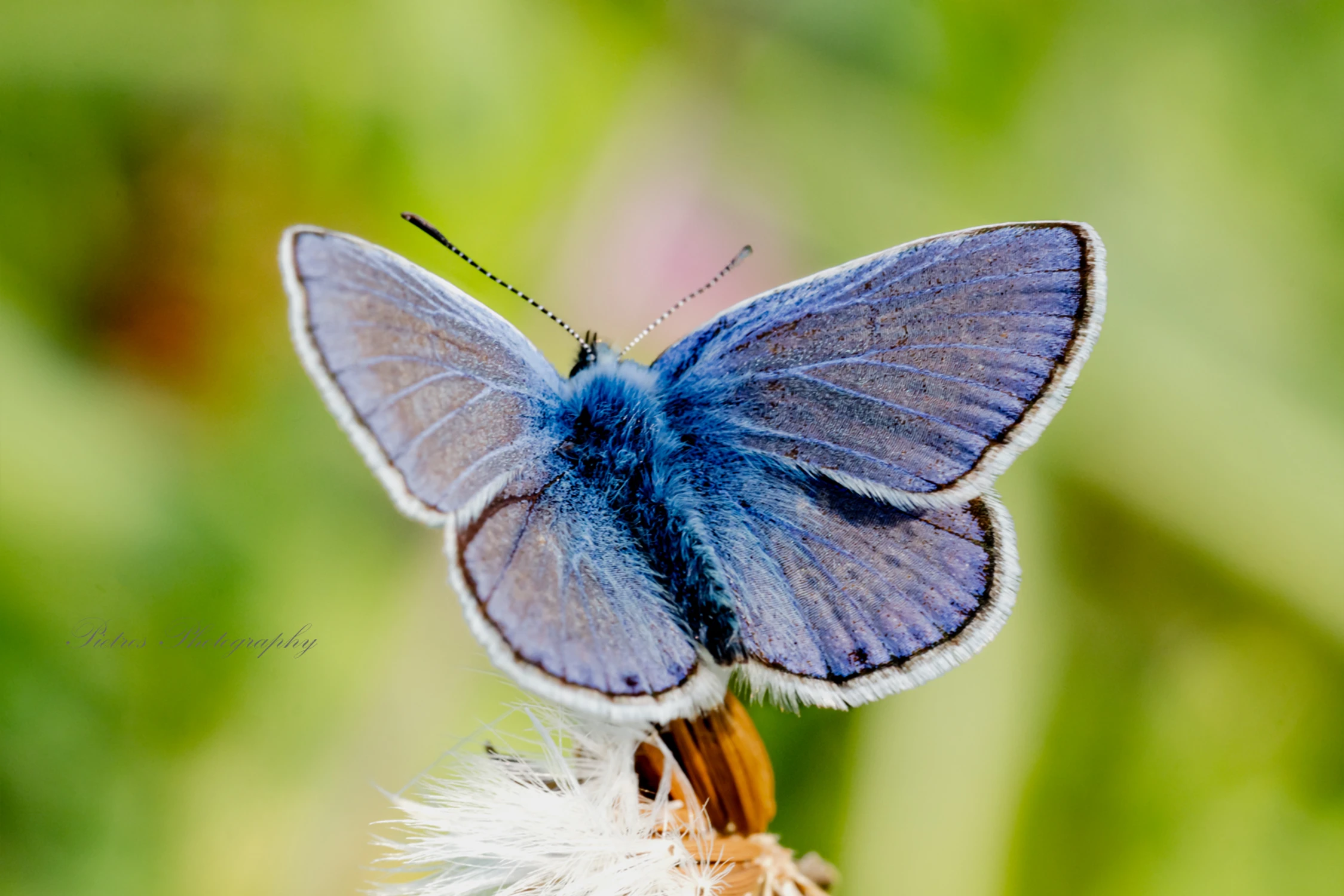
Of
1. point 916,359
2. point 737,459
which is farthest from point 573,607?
point 916,359

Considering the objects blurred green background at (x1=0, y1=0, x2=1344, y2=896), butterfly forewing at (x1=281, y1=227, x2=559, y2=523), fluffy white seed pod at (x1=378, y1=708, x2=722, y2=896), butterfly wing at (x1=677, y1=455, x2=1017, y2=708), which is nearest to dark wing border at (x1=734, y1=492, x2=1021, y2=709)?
butterfly wing at (x1=677, y1=455, x2=1017, y2=708)

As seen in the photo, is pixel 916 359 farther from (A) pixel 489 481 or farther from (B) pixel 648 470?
(A) pixel 489 481

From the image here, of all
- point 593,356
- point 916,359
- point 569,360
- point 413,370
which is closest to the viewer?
point 413,370

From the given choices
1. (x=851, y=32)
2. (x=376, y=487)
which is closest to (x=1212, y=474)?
(x=851, y=32)

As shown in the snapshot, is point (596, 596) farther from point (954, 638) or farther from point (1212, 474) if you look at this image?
point (1212, 474)

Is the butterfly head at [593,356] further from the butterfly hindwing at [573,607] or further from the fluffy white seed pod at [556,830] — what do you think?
the fluffy white seed pod at [556,830]
